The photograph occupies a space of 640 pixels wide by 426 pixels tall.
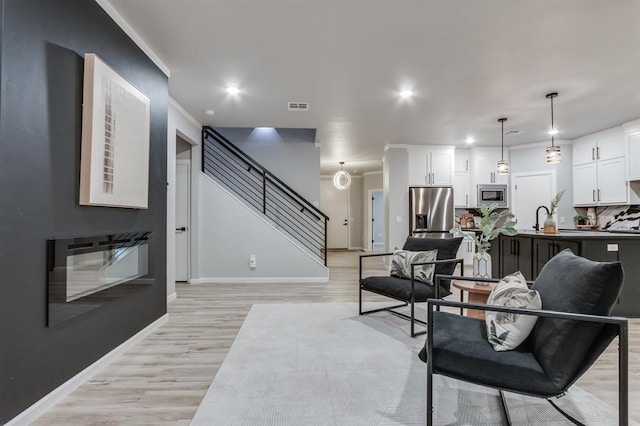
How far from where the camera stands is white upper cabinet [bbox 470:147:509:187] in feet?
21.7

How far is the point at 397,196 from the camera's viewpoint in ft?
21.0

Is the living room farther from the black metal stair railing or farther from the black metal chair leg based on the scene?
the black metal chair leg

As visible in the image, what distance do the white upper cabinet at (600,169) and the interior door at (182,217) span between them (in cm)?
712

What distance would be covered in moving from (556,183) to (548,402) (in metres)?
5.67

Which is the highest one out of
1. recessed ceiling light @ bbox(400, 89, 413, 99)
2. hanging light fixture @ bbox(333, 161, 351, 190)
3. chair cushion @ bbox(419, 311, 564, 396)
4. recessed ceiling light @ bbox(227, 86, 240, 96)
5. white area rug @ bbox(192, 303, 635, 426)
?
recessed ceiling light @ bbox(227, 86, 240, 96)

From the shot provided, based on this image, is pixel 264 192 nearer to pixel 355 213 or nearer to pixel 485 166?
pixel 485 166

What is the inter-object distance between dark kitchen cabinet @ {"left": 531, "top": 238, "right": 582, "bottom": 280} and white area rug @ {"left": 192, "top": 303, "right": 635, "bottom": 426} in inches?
80.8

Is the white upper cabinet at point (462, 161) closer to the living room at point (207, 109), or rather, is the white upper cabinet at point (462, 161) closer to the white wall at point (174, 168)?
the living room at point (207, 109)

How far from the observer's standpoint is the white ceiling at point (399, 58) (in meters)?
2.38

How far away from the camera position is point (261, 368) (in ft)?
7.43

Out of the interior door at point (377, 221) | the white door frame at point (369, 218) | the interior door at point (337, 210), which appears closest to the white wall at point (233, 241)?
the white door frame at point (369, 218)

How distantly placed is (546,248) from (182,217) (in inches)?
206

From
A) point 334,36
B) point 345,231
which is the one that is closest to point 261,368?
point 334,36

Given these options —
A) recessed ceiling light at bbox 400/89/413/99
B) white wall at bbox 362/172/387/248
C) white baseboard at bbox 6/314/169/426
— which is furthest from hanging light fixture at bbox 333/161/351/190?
white baseboard at bbox 6/314/169/426
